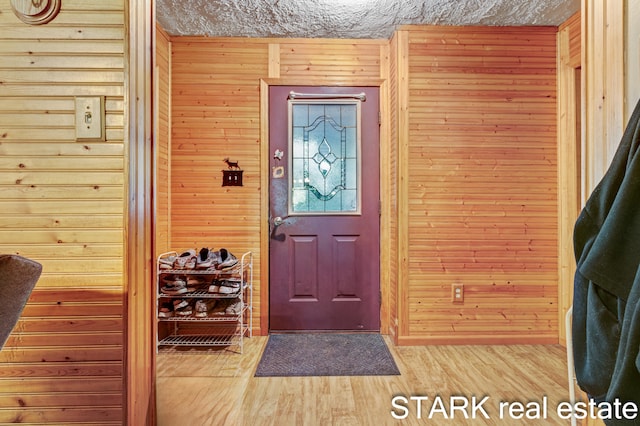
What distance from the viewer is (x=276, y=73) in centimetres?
279

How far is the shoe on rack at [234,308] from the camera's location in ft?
8.22

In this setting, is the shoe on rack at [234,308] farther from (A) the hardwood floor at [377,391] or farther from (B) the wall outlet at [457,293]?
(B) the wall outlet at [457,293]

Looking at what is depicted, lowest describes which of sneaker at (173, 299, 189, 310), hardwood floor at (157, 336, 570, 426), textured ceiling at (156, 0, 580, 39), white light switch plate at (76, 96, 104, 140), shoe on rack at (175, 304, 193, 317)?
hardwood floor at (157, 336, 570, 426)

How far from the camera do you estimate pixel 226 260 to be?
2.51 m

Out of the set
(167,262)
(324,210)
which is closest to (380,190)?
(324,210)

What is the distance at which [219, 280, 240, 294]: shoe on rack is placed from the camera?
247 cm

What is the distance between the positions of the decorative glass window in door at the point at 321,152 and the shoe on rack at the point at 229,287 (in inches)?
28.5

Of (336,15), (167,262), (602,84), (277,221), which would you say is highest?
(336,15)

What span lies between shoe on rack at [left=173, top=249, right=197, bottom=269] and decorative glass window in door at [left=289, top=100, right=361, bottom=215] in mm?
843

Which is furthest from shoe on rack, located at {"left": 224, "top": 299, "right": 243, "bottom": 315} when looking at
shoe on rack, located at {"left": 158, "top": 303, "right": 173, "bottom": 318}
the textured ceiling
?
the textured ceiling

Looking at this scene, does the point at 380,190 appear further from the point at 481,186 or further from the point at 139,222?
the point at 139,222

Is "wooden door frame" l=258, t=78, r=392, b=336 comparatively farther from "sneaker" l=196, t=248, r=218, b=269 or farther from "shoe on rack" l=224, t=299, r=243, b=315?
"sneaker" l=196, t=248, r=218, b=269

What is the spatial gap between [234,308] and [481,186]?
205 cm

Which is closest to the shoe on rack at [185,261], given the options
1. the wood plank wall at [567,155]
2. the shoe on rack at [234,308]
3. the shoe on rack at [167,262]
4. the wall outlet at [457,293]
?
the shoe on rack at [167,262]
